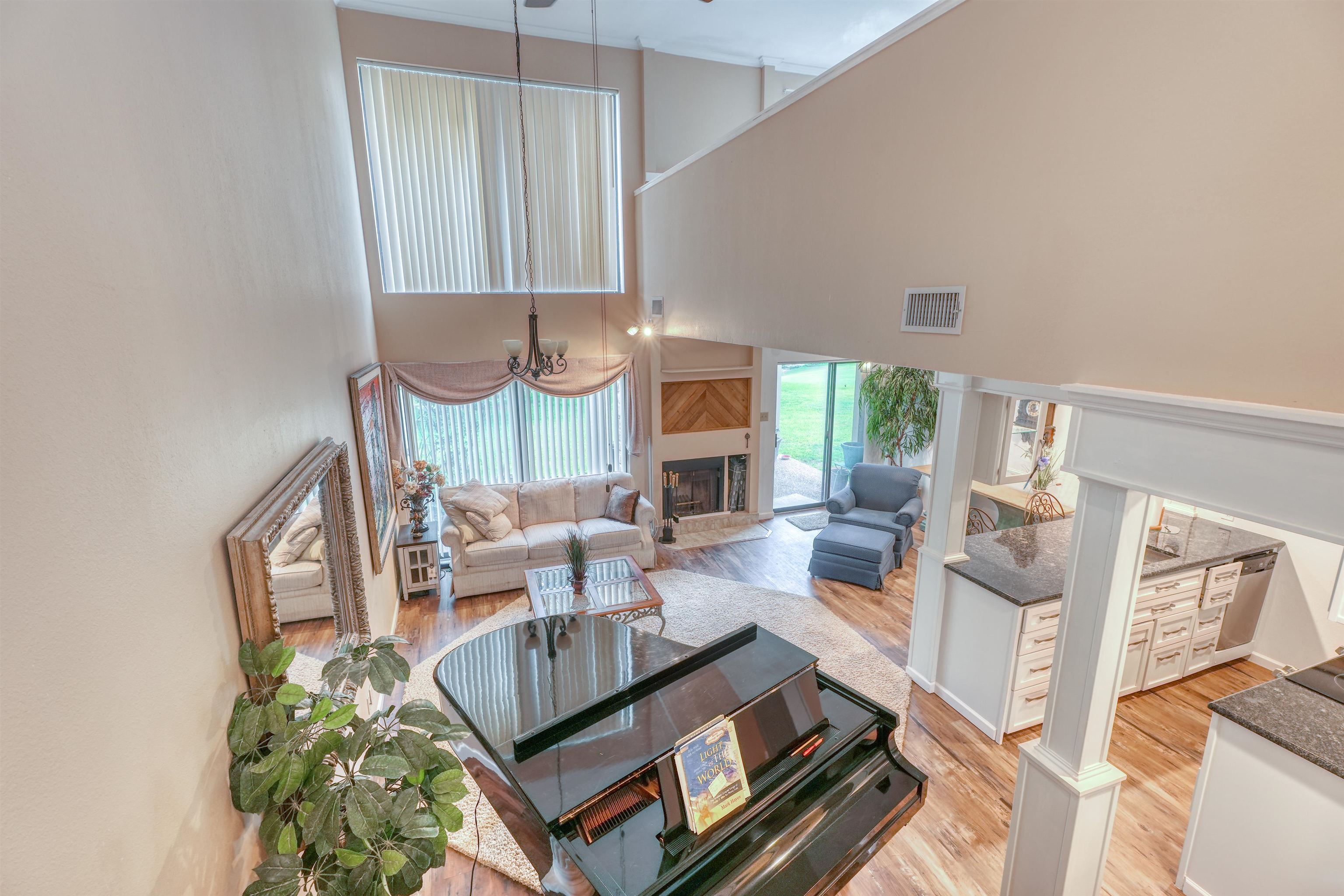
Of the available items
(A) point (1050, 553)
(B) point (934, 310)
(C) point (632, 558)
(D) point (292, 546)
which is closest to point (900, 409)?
(A) point (1050, 553)

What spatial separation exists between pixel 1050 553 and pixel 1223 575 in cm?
121

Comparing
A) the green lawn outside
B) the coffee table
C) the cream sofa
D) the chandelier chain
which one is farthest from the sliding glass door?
the chandelier chain

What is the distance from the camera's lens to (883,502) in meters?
6.43

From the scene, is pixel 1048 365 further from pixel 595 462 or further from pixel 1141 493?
pixel 595 462

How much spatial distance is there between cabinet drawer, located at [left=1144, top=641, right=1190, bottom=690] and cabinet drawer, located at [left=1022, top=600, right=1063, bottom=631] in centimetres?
118

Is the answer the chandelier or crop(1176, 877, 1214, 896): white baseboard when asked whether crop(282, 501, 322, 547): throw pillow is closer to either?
the chandelier

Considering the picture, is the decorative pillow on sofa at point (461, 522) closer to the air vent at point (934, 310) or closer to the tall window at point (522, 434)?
the tall window at point (522, 434)

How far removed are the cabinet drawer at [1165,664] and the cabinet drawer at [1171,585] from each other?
44cm

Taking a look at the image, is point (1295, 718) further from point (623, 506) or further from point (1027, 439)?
point (623, 506)

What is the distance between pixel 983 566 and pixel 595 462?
4.21 meters

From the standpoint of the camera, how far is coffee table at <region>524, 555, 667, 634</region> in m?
4.54

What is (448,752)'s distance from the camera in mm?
1597

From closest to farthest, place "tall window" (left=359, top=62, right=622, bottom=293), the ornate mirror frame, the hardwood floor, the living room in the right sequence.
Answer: the living room
the ornate mirror frame
the hardwood floor
"tall window" (left=359, top=62, right=622, bottom=293)

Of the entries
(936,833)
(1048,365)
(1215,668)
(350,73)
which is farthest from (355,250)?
(1215,668)
